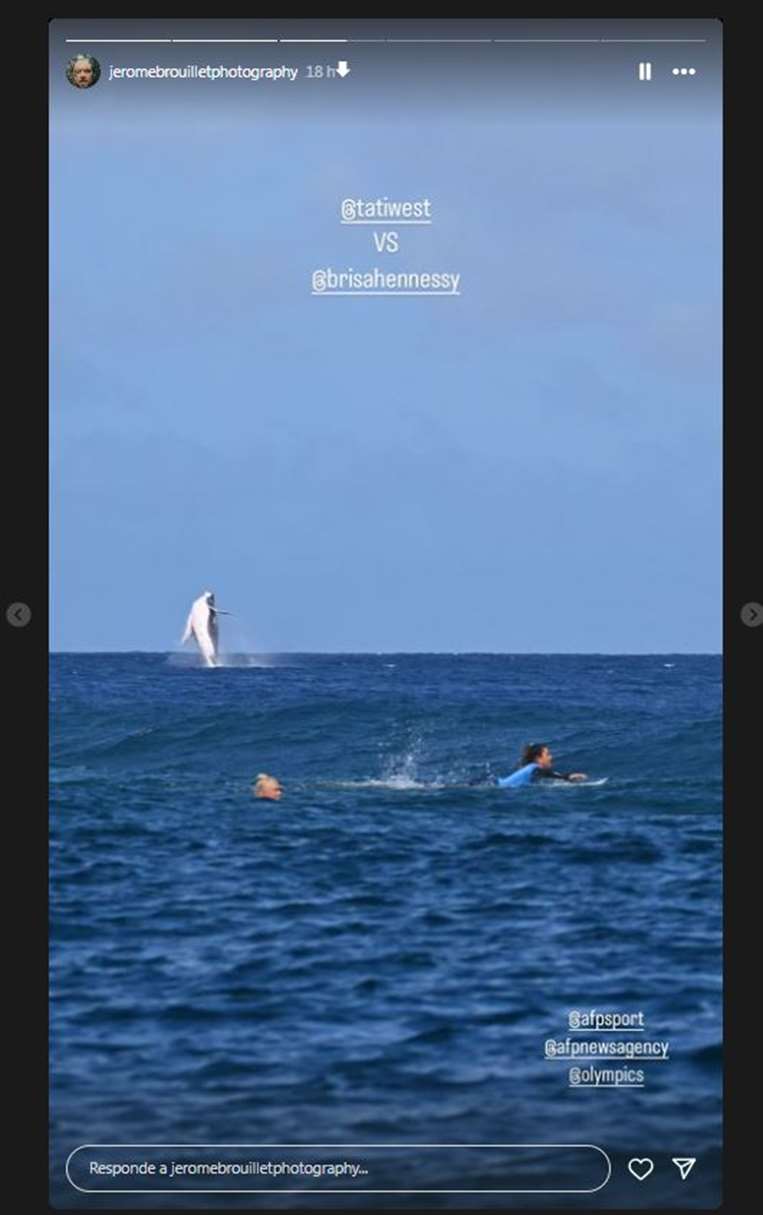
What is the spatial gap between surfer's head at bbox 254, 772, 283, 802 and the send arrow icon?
4.38 m

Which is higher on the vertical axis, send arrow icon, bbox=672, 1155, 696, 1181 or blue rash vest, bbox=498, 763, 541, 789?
blue rash vest, bbox=498, 763, 541, 789

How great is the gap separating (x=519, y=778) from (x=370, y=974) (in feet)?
23.4

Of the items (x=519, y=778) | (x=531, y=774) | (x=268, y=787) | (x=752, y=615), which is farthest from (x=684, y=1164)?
(x=531, y=774)

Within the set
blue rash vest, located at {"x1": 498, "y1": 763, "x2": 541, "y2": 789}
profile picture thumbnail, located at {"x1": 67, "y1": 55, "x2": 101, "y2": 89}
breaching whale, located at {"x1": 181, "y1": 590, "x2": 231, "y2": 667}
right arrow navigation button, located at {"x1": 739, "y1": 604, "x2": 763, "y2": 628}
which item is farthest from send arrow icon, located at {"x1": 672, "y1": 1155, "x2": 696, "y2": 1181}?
profile picture thumbnail, located at {"x1": 67, "y1": 55, "x2": 101, "y2": 89}

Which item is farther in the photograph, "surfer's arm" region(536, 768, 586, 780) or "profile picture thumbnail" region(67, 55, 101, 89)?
"surfer's arm" region(536, 768, 586, 780)

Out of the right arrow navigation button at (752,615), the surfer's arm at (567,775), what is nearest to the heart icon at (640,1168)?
the right arrow navigation button at (752,615)

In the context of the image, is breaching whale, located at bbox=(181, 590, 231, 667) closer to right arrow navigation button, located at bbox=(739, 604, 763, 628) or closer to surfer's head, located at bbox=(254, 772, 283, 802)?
surfer's head, located at bbox=(254, 772, 283, 802)

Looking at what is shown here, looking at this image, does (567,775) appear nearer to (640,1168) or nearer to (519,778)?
(519,778)

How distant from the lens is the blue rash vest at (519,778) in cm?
2030

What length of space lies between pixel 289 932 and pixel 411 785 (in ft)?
21.3

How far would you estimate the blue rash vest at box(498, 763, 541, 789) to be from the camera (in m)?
20.3

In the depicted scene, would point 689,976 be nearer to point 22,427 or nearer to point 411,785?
point 22,427

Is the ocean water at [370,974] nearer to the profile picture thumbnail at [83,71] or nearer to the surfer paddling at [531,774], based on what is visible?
the surfer paddling at [531,774]

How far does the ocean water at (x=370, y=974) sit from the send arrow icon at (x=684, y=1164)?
64 millimetres
